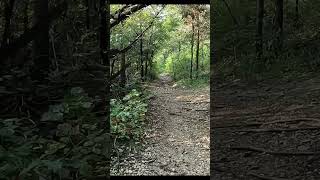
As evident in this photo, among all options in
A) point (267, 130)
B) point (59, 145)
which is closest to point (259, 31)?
point (267, 130)

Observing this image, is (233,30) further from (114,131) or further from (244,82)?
(114,131)

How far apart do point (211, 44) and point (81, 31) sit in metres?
1.55

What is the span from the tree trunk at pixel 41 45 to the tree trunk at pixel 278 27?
2862 mm

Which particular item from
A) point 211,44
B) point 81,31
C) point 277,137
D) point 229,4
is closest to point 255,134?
point 277,137

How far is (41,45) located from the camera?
3.70 m

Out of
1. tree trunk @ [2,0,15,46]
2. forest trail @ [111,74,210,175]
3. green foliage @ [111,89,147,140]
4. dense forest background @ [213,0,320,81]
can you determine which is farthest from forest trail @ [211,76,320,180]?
tree trunk @ [2,0,15,46]

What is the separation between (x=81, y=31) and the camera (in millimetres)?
4098

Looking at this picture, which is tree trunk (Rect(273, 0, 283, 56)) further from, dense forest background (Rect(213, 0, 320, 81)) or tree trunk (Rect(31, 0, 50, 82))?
tree trunk (Rect(31, 0, 50, 82))

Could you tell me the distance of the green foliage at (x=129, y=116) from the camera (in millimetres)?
4058

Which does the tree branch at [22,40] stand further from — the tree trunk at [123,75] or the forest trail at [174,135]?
the forest trail at [174,135]

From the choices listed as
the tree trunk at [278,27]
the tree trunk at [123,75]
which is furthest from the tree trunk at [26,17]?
the tree trunk at [278,27]

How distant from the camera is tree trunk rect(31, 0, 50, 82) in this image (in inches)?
142

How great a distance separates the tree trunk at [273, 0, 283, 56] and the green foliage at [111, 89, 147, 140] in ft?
6.39

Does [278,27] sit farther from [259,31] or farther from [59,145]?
[59,145]
